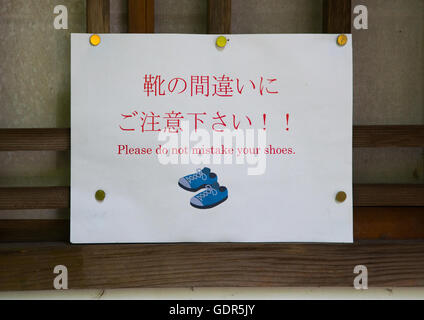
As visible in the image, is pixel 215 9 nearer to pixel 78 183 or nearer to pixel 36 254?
pixel 78 183

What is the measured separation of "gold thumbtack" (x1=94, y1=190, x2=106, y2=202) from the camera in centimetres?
87

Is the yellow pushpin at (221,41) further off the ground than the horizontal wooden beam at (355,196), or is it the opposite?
the yellow pushpin at (221,41)

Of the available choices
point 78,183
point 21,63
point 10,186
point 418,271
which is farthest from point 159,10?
point 418,271

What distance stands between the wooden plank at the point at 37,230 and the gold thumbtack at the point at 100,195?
0.48 feet

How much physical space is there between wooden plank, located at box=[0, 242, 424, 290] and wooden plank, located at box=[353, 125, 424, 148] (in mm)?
249

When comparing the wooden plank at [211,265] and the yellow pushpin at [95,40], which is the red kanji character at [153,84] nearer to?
the yellow pushpin at [95,40]

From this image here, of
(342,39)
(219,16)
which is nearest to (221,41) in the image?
(219,16)

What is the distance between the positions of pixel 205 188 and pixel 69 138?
356 millimetres

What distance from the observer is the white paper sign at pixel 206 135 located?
34.4 inches

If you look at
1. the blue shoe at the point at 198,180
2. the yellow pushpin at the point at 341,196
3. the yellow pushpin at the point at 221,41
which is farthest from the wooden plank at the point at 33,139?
the yellow pushpin at the point at 341,196

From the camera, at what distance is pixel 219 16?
34.8 inches

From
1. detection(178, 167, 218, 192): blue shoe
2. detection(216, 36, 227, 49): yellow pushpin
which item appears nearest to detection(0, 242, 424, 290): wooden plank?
detection(178, 167, 218, 192): blue shoe

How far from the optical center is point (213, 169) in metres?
0.88

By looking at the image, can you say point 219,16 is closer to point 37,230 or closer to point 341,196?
point 341,196
